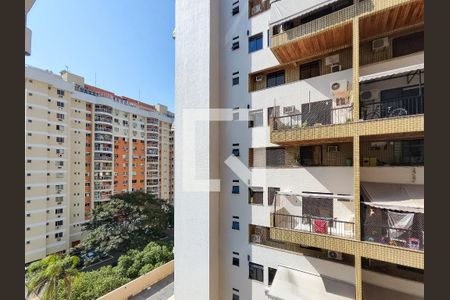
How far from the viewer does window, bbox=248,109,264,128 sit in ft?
33.3

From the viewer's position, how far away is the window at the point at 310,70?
8938 mm

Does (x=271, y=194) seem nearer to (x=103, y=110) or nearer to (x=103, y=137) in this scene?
(x=103, y=137)

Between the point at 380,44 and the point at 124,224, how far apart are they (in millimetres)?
32555

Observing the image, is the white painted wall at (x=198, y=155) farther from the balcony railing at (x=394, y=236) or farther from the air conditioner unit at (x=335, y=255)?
the balcony railing at (x=394, y=236)

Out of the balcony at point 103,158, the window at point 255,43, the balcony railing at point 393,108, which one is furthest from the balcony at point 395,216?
the balcony at point 103,158

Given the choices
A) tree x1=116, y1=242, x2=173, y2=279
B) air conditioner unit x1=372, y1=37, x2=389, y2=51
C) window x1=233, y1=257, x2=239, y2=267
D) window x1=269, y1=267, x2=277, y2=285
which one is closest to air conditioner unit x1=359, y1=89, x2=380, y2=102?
air conditioner unit x1=372, y1=37, x2=389, y2=51

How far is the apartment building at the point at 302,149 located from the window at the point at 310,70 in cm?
4

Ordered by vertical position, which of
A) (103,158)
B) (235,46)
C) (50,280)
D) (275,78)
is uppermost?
(235,46)

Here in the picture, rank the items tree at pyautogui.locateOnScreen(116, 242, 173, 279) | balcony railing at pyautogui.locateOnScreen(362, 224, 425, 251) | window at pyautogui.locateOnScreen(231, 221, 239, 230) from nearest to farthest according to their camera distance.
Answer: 1. balcony railing at pyautogui.locateOnScreen(362, 224, 425, 251)
2. window at pyautogui.locateOnScreen(231, 221, 239, 230)
3. tree at pyautogui.locateOnScreen(116, 242, 173, 279)

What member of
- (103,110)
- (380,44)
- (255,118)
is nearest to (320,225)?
(255,118)

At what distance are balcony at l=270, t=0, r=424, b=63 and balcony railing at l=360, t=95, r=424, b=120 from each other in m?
2.65

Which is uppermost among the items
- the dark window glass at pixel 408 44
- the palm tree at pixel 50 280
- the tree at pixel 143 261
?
the dark window glass at pixel 408 44

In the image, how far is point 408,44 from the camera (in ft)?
23.1

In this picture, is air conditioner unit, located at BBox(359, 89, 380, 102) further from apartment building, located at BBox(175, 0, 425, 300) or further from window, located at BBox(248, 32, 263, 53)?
window, located at BBox(248, 32, 263, 53)
